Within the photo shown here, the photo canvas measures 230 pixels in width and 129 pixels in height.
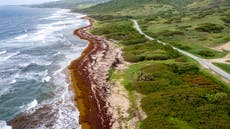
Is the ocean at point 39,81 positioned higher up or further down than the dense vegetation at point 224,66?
further down

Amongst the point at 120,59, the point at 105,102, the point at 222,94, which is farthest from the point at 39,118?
the point at 120,59

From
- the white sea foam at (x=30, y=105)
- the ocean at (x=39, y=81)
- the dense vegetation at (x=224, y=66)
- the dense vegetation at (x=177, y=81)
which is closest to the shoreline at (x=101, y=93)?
the ocean at (x=39, y=81)

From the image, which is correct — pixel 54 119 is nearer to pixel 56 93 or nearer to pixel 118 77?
pixel 56 93

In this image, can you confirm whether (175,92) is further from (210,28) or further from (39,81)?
A: (210,28)

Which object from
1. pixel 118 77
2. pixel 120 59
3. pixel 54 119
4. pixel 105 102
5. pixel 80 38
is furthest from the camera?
pixel 80 38

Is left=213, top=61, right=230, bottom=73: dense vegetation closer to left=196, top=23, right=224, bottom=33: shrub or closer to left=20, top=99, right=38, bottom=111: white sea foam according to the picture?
left=20, top=99, right=38, bottom=111: white sea foam

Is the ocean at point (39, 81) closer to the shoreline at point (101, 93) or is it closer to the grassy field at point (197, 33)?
the shoreline at point (101, 93)

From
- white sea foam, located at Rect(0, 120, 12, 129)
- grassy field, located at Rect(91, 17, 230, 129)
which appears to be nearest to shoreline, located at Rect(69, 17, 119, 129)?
grassy field, located at Rect(91, 17, 230, 129)
